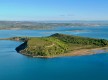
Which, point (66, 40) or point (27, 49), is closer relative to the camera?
point (27, 49)

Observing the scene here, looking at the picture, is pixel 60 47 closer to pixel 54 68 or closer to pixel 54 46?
pixel 54 46

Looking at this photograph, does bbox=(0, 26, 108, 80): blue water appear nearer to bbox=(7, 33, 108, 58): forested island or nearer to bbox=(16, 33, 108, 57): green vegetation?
bbox=(7, 33, 108, 58): forested island

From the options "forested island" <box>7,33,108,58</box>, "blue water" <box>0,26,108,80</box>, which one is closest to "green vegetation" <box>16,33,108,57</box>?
"forested island" <box>7,33,108,58</box>

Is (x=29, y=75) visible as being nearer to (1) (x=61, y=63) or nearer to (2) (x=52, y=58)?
(1) (x=61, y=63)

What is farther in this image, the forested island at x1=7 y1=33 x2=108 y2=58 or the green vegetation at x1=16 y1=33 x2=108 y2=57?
the green vegetation at x1=16 y1=33 x2=108 y2=57

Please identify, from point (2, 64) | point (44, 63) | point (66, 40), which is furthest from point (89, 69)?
point (66, 40)

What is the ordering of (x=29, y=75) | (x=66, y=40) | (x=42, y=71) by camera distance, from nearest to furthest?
(x=29, y=75) → (x=42, y=71) → (x=66, y=40)

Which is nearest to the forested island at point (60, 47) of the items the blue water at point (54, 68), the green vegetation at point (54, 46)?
the green vegetation at point (54, 46)

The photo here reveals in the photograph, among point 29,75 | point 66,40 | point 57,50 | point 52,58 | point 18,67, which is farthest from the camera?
point 66,40
